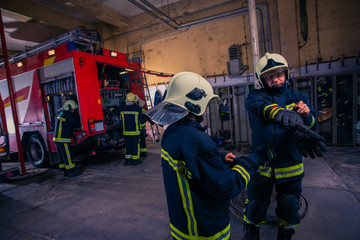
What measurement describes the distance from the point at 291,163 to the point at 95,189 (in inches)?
133

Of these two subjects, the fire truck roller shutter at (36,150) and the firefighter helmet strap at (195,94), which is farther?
the fire truck roller shutter at (36,150)

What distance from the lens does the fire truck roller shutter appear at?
16.9 feet

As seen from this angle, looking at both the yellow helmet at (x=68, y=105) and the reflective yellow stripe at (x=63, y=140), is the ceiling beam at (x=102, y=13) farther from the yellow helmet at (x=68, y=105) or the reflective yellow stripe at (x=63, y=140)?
the reflective yellow stripe at (x=63, y=140)

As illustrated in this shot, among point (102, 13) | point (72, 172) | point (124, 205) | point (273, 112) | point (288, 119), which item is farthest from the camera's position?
point (102, 13)

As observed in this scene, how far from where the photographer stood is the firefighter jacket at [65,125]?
430cm

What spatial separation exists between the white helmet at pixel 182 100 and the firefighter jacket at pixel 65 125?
3.80 meters

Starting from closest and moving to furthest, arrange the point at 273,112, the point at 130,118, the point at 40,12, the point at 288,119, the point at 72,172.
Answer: the point at 288,119 → the point at 273,112 → the point at 72,172 → the point at 130,118 → the point at 40,12

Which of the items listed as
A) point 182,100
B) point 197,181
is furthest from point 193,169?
point 182,100

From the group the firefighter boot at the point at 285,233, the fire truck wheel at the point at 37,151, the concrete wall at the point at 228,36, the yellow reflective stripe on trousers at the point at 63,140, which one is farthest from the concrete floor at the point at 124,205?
the concrete wall at the point at 228,36

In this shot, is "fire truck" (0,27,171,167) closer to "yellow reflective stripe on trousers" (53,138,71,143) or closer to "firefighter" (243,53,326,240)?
"yellow reflective stripe on trousers" (53,138,71,143)

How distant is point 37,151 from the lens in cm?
555

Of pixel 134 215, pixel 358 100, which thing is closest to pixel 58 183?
pixel 134 215

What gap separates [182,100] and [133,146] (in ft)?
12.9

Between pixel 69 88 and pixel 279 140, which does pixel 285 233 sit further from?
pixel 69 88
